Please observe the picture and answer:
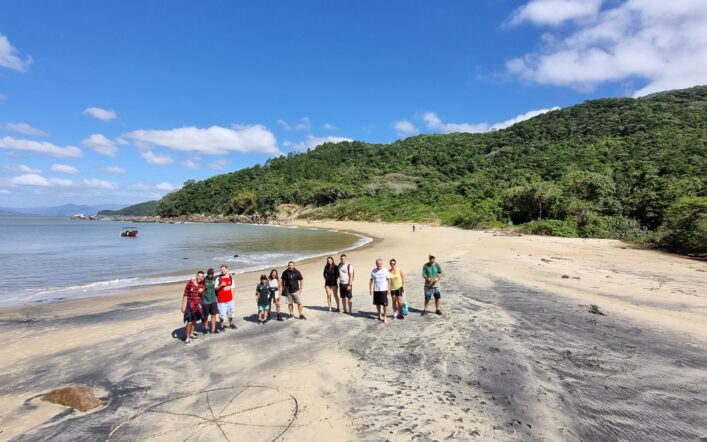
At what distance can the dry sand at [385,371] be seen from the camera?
511cm

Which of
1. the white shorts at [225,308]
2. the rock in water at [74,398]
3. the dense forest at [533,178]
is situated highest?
the dense forest at [533,178]

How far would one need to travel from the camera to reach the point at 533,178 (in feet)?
227

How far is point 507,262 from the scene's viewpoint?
19719 mm

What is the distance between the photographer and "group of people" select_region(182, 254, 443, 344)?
356 inches

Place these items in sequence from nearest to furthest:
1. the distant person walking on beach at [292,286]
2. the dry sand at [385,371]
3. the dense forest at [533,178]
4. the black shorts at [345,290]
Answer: the dry sand at [385,371]
the distant person walking on beach at [292,286]
the black shorts at [345,290]
the dense forest at [533,178]

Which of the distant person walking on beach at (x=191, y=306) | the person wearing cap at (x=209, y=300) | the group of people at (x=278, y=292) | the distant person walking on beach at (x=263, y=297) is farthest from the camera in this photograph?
the distant person walking on beach at (x=263, y=297)

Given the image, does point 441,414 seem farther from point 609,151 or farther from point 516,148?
point 516,148

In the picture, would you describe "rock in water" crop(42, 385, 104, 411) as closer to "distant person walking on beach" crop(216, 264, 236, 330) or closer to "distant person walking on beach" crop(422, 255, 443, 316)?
"distant person walking on beach" crop(216, 264, 236, 330)

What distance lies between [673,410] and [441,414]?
10.9ft

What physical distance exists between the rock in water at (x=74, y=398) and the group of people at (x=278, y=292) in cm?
265

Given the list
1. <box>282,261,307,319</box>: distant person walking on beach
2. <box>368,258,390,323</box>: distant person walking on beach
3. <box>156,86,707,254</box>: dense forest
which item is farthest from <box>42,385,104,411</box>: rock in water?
<box>156,86,707,254</box>: dense forest

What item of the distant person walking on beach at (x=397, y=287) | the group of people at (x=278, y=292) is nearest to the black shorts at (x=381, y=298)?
the group of people at (x=278, y=292)

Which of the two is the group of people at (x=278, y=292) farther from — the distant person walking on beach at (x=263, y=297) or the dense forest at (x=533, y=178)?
the dense forest at (x=533, y=178)

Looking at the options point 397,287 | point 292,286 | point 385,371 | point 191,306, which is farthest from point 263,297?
point 385,371
